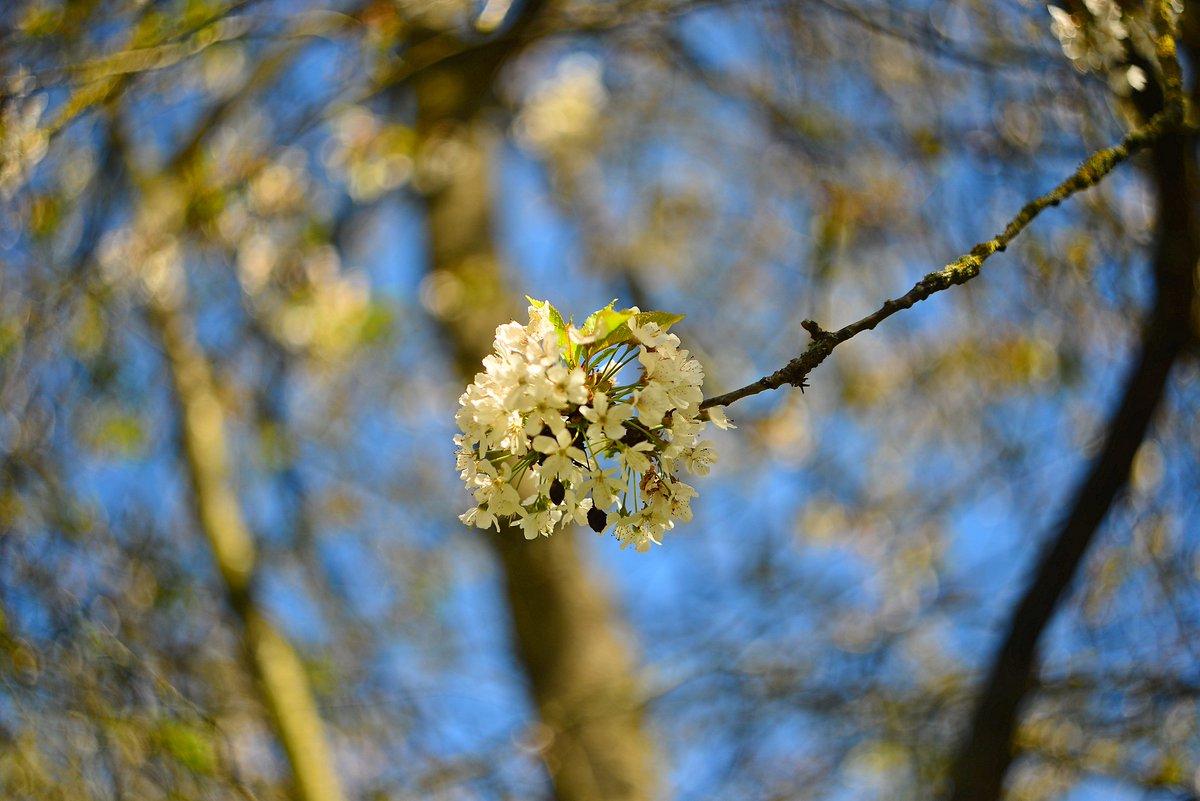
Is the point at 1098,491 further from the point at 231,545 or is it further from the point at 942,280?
the point at 231,545

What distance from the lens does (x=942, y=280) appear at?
1495 millimetres

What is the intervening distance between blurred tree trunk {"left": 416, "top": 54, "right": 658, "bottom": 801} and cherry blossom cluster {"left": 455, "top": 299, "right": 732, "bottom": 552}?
2401 millimetres

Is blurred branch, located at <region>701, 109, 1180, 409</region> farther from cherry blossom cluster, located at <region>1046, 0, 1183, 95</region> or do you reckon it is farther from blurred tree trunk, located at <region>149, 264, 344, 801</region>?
blurred tree trunk, located at <region>149, 264, 344, 801</region>

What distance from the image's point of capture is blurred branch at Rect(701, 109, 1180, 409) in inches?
52.7

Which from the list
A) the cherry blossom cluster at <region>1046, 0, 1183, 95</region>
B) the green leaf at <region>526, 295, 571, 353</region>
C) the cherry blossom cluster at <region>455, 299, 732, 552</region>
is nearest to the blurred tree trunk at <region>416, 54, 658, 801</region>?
the cherry blossom cluster at <region>1046, 0, 1183, 95</region>

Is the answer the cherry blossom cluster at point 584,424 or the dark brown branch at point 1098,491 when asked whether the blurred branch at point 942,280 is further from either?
the dark brown branch at point 1098,491

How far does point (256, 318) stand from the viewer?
4.29 metres

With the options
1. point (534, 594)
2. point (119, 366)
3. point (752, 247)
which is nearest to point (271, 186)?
point (119, 366)

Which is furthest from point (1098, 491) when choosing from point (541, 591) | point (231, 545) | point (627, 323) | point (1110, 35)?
point (231, 545)

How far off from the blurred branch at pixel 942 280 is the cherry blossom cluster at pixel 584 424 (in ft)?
0.25

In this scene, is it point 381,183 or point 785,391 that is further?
point 381,183

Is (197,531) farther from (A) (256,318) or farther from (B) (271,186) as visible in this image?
(B) (271,186)

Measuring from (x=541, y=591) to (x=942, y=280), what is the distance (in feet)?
10.8

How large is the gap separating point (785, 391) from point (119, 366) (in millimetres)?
2464
